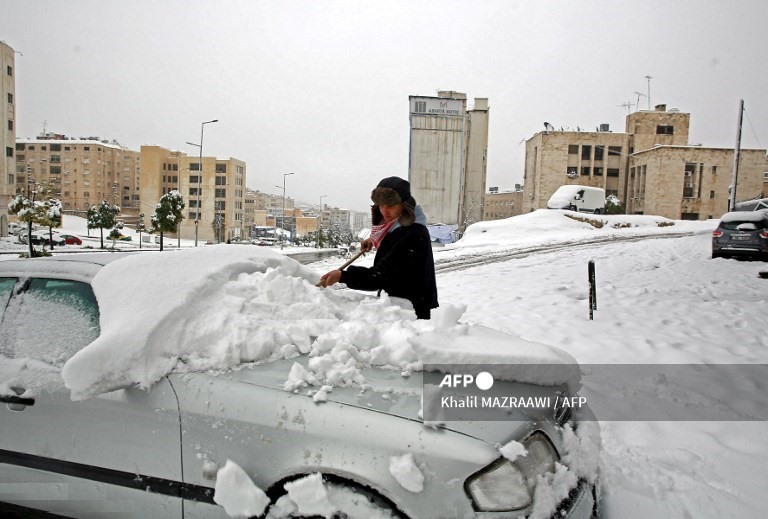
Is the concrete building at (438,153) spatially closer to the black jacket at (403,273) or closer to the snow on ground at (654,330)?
the snow on ground at (654,330)

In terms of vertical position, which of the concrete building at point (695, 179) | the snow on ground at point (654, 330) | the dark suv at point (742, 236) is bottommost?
the snow on ground at point (654, 330)

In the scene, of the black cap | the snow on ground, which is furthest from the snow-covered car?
the black cap

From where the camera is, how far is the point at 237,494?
5.27 feet

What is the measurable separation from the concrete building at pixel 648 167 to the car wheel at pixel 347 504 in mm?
54143

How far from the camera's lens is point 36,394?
199cm

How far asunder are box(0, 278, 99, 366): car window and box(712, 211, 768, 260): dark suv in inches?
642

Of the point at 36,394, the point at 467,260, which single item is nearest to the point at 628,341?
the point at 36,394

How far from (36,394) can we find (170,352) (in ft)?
2.18

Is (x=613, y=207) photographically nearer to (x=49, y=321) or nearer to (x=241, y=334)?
(x=241, y=334)

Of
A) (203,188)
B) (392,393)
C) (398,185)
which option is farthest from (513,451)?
(203,188)

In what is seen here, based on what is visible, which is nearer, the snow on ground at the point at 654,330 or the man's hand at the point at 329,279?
the snow on ground at the point at 654,330

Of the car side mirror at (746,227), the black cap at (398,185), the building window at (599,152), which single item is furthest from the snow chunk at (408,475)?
the building window at (599,152)

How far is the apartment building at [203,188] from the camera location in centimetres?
7856

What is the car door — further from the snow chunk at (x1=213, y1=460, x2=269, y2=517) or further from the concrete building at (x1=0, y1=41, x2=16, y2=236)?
the concrete building at (x1=0, y1=41, x2=16, y2=236)
